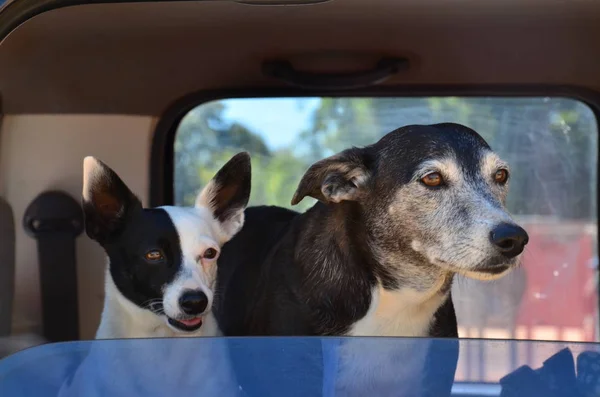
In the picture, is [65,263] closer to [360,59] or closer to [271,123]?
[271,123]

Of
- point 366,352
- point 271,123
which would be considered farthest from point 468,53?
point 366,352

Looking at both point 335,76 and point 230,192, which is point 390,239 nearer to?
point 230,192

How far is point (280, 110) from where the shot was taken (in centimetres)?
360

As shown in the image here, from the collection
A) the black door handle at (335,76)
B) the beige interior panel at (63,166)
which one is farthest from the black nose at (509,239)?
the beige interior panel at (63,166)

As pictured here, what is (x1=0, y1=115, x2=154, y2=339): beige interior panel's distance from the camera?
9.37ft

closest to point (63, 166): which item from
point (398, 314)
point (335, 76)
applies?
point (335, 76)

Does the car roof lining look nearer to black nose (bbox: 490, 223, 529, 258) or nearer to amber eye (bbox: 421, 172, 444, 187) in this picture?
amber eye (bbox: 421, 172, 444, 187)

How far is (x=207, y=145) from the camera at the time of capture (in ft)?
12.0

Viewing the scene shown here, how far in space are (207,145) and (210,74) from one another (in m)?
0.47

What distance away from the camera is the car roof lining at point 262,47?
2412 mm

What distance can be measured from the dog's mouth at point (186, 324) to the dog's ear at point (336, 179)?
1.50ft

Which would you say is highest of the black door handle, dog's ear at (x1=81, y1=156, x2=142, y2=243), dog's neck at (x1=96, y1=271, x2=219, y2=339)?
the black door handle

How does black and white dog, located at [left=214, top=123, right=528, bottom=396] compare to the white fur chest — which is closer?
black and white dog, located at [left=214, top=123, right=528, bottom=396]

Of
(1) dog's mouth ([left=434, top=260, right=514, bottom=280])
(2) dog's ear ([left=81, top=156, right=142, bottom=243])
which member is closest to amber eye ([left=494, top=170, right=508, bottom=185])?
(1) dog's mouth ([left=434, top=260, right=514, bottom=280])
